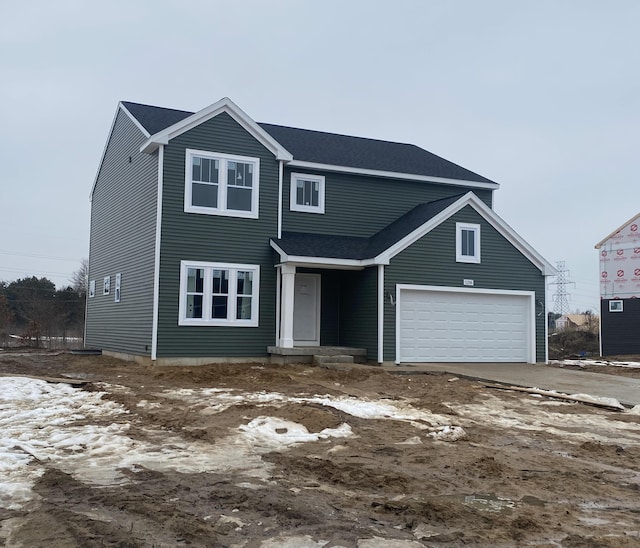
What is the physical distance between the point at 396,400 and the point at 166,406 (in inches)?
154

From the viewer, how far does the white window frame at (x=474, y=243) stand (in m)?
18.4

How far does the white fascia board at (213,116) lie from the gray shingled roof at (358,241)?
2341 millimetres

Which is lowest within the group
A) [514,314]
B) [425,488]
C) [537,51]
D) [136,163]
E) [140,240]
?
[425,488]

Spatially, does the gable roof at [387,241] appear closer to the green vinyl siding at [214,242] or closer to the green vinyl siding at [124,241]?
the green vinyl siding at [214,242]

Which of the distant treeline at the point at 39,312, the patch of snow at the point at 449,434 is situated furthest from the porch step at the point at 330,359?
the distant treeline at the point at 39,312

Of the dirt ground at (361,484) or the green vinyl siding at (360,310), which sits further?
the green vinyl siding at (360,310)

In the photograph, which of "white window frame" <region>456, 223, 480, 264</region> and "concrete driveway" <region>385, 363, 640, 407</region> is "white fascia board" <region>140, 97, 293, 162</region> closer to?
"white window frame" <region>456, 223, 480, 264</region>

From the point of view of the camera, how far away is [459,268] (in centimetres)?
1834

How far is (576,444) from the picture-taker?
322 inches

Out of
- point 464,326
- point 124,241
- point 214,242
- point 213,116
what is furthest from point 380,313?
point 124,241

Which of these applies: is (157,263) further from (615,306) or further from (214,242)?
(615,306)

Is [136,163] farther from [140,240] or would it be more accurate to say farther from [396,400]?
[396,400]

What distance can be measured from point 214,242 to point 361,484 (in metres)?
11.9

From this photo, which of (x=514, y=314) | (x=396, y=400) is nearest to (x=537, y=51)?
(x=514, y=314)
